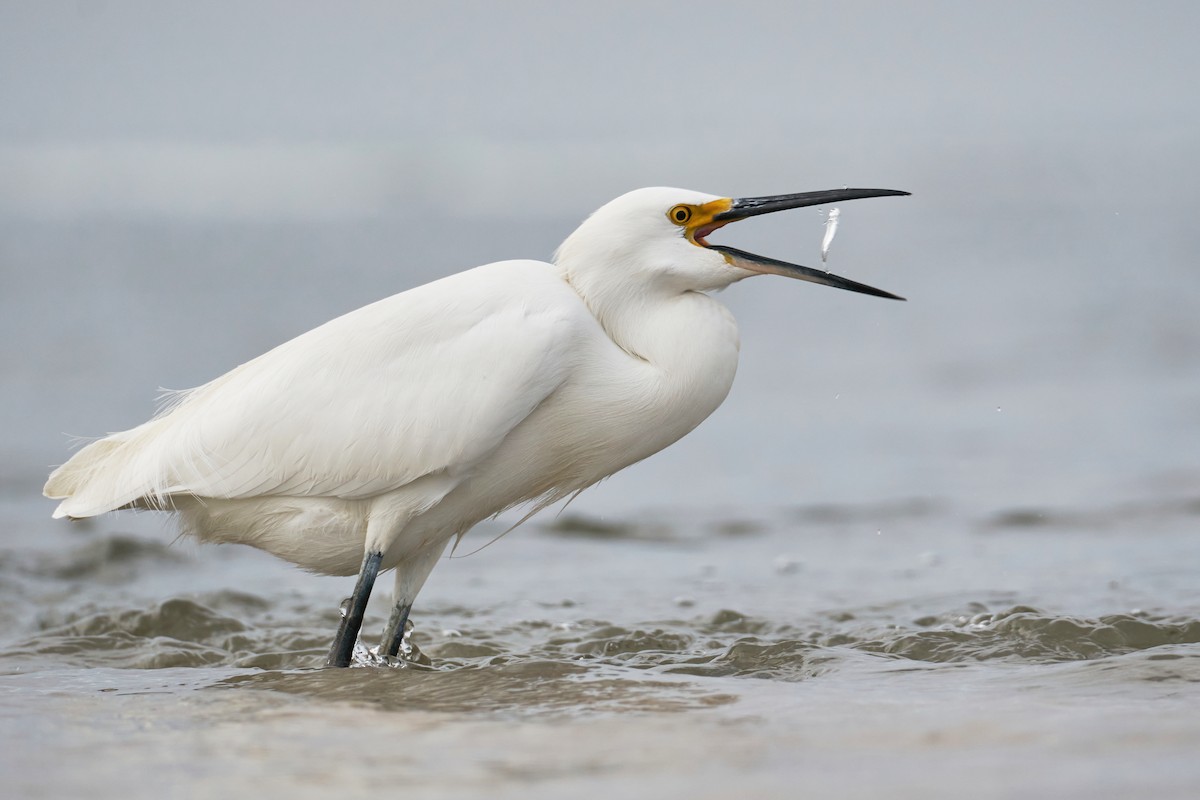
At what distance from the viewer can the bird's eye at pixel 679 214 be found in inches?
194

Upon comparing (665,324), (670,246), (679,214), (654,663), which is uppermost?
(679,214)

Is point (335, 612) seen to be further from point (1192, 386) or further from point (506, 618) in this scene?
point (1192, 386)

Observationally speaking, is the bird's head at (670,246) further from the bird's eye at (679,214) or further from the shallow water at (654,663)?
the shallow water at (654,663)

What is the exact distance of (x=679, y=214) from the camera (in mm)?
4938

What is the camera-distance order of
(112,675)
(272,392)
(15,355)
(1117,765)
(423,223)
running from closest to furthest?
1. (1117,765)
2. (272,392)
3. (112,675)
4. (15,355)
5. (423,223)

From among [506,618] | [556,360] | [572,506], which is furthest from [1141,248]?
[556,360]

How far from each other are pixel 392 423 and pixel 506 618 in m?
2.12

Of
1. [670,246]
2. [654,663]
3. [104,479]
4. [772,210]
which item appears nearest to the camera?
[670,246]

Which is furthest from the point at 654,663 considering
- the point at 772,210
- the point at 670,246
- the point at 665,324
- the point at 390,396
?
the point at 772,210

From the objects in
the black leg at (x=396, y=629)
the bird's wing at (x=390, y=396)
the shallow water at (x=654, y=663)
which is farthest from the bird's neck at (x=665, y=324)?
the black leg at (x=396, y=629)

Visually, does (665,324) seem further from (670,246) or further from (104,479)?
(104,479)

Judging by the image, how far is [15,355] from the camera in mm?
16016

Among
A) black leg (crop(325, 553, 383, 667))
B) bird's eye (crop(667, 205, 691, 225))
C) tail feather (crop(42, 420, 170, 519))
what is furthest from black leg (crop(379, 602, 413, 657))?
bird's eye (crop(667, 205, 691, 225))

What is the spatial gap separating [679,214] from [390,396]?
1.18 m
